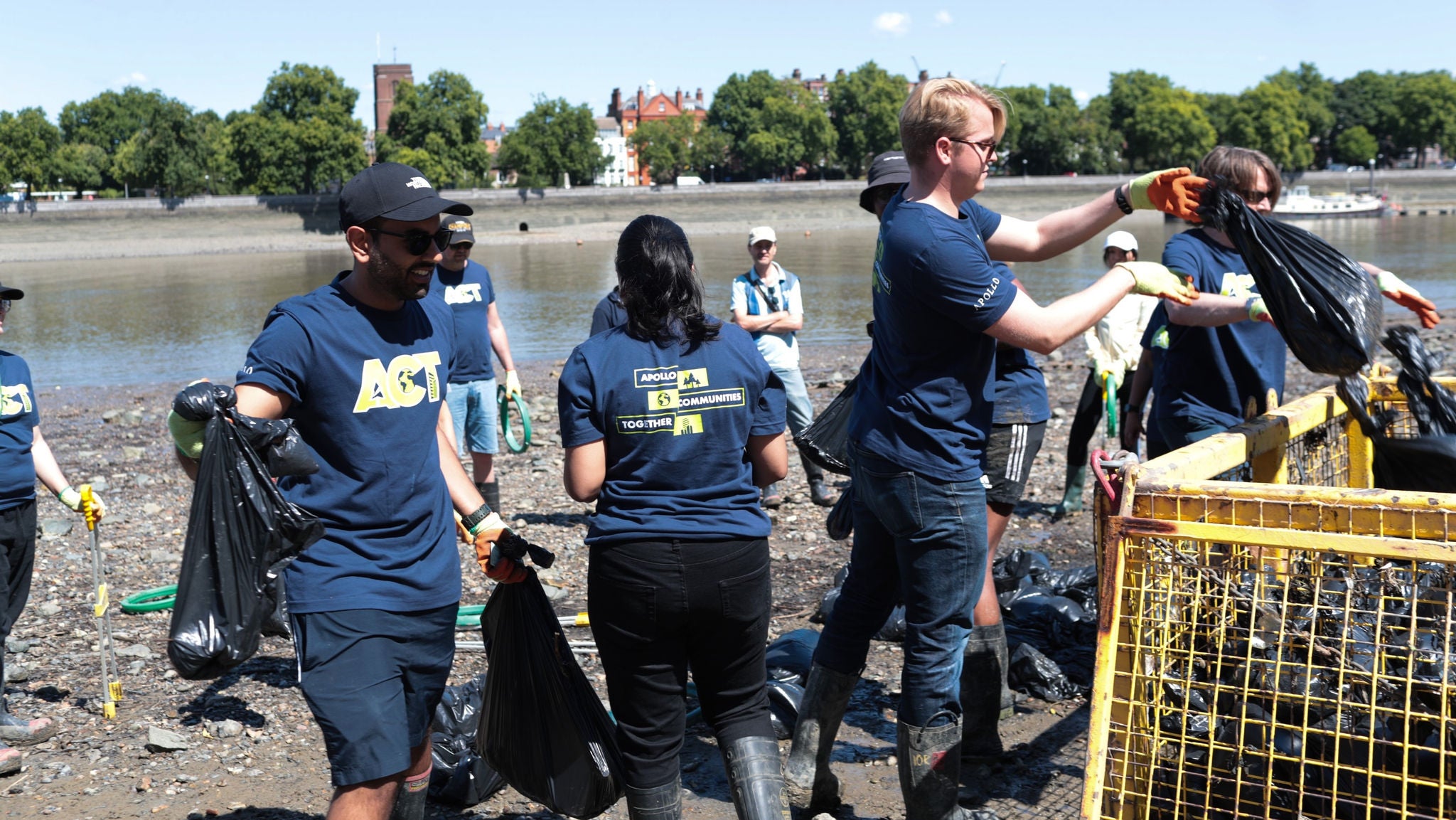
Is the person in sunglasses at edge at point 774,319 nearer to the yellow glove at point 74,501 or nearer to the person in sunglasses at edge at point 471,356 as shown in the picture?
the person in sunglasses at edge at point 471,356

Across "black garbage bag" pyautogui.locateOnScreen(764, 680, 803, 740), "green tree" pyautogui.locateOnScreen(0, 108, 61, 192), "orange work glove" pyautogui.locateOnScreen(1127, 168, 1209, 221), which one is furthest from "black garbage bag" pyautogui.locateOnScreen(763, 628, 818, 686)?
"green tree" pyautogui.locateOnScreen(0, 108, 61, 192)

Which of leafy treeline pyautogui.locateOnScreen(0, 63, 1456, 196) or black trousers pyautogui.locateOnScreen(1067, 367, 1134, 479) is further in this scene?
leafy treeline pyautogui.locateOnScreen(0, 63, 1456, 196)

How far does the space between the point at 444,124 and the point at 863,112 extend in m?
46.3

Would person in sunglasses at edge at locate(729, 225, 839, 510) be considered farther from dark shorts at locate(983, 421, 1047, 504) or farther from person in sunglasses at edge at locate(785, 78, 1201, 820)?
person in sunglasses at edge at locate(785, 78, 1201, 820)

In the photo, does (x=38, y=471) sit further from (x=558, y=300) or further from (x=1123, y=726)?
(x=558, y=300)

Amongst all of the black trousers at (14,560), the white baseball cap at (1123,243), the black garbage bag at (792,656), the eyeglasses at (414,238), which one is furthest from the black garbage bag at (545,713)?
the white baseball cap at (1123,243)

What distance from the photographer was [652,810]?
10.1 feet

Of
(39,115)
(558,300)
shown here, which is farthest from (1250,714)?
(39,115)

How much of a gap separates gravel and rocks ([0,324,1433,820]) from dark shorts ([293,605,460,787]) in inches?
48.6

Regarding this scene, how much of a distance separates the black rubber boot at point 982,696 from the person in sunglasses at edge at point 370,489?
6.09ft

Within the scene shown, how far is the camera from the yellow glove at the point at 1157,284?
2.98 meters

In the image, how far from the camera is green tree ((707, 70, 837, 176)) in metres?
110

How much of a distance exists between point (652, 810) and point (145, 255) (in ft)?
208

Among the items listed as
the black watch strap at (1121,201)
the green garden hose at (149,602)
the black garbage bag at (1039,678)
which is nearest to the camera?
the black watch strap at (1121,201)
